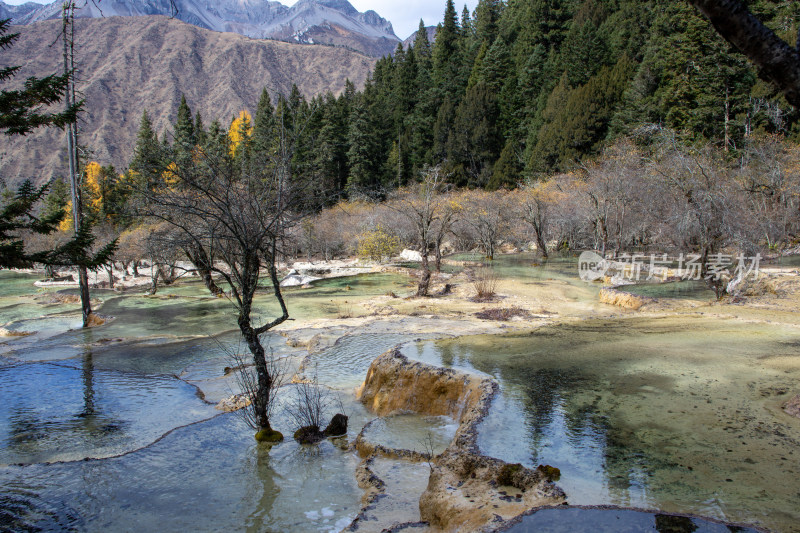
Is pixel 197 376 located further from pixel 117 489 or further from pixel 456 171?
pixel 456 171

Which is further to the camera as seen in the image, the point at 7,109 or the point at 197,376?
the point at 197,376

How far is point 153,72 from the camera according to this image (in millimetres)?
154375

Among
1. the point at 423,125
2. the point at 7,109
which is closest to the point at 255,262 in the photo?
the point at 7,109

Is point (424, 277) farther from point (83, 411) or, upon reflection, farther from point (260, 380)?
point (260, 380)

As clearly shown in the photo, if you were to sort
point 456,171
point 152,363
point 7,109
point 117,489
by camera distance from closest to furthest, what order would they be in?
point 117,489 < point 7,109 < point 152,363 < point 456,171

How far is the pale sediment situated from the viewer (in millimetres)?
3965

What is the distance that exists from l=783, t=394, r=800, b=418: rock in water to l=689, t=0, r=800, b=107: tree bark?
5.26 m

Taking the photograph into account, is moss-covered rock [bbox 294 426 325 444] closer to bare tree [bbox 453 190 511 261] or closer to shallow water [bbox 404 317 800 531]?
shallow water [bbox 404 317 800 531]

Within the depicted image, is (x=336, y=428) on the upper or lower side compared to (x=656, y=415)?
lower

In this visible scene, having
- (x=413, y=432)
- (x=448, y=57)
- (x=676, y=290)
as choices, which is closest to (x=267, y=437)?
(x=413, y=432)

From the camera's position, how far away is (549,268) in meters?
26.5

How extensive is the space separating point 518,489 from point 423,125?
5759cm

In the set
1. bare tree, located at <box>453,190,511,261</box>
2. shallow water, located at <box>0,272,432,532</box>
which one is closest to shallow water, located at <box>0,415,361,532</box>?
shallow water, located at <box>0,272,432,532</box>

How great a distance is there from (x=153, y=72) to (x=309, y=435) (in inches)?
7021
